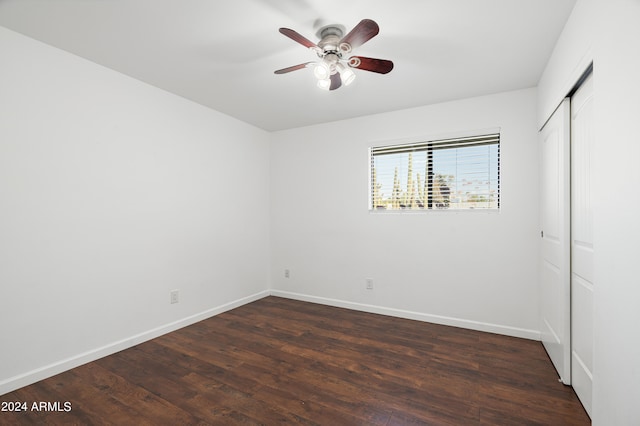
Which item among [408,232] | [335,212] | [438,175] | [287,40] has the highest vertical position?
[287,40]

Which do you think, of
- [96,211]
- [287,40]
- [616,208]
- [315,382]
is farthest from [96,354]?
[616,208]

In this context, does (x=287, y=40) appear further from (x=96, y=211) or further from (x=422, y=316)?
(x=422, y=316)

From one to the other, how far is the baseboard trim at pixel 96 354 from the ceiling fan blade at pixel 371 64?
9.93 feet

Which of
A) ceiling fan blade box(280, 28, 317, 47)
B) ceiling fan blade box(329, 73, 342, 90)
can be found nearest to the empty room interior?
ceiling fan blade box(280, 28, 317, 47)

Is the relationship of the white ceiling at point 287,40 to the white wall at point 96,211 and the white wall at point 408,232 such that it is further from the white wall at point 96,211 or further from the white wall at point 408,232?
the white wall at point 408,232

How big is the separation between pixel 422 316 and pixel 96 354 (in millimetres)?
3209

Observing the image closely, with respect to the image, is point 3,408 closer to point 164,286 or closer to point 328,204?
point 164,286

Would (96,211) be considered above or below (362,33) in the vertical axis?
below

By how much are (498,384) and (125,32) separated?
3.65 m

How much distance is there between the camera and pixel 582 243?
1.88 metres

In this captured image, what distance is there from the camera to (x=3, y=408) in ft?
6.10

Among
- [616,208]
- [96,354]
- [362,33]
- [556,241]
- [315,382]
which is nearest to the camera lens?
[616,208]

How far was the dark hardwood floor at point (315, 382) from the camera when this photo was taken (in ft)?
5.89

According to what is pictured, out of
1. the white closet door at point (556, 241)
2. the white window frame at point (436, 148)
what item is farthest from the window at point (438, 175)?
the white closet door at point (556, 241)
